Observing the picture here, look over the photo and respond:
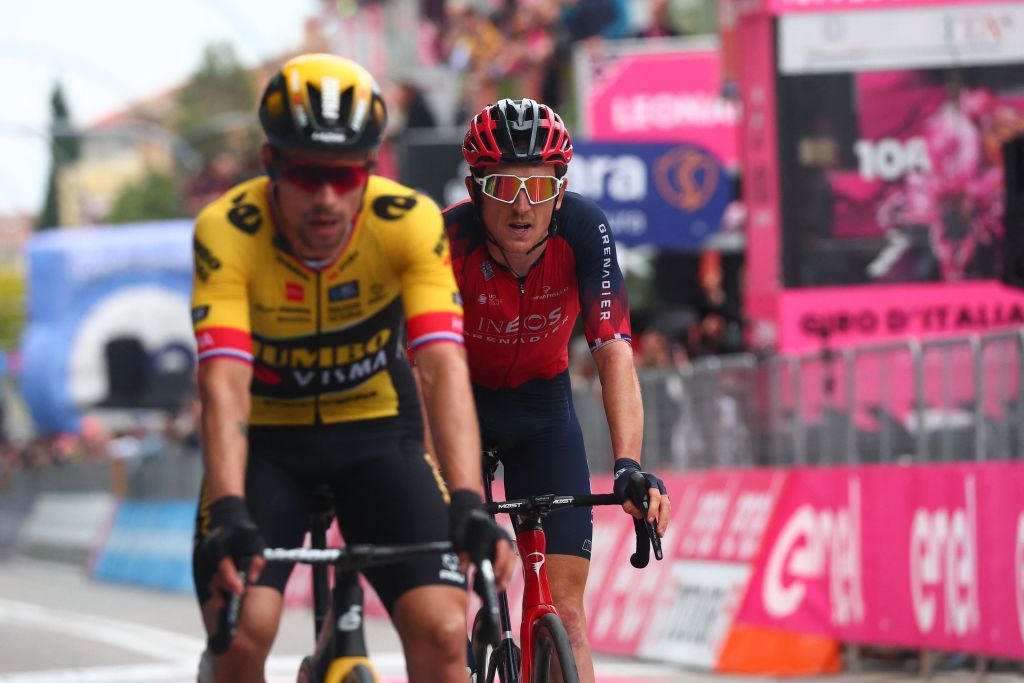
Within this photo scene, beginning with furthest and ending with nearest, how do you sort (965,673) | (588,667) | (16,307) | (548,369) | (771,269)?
1. (16,307)
2. (771,269)
3. (965,673)
4. (548,369)
5. (588,667)

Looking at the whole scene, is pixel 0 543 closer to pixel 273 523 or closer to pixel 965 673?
pixel 965 673

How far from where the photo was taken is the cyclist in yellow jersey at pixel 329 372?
17.7 feet

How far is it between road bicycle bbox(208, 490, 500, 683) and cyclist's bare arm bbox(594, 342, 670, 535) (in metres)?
1.15

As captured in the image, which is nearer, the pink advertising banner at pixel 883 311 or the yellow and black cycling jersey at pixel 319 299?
the yellow and black cycling jersey at pixel 319 299

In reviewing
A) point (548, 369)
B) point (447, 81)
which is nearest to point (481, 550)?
point (548, 369)

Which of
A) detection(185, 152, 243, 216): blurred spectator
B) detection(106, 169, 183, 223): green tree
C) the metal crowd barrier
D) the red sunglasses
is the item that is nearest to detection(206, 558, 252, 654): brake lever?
the red sunglasses

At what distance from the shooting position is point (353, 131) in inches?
211

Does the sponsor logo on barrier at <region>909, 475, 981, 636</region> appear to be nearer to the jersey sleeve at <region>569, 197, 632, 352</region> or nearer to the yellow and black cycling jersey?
the jersey sleeve at <region>569, 197, 632, 352</region>

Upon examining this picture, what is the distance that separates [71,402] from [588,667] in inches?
1048

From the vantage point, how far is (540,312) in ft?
23.1

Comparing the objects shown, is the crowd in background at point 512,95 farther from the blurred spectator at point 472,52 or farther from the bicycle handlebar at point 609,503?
the bicycle handlebar at point 609,503

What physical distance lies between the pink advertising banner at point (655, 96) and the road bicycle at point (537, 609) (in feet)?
59.9

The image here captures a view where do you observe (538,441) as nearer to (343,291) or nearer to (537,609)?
(537,609)

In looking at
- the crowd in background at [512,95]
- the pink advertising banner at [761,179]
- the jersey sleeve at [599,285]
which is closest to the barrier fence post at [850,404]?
the crowd in background at [512,95]
